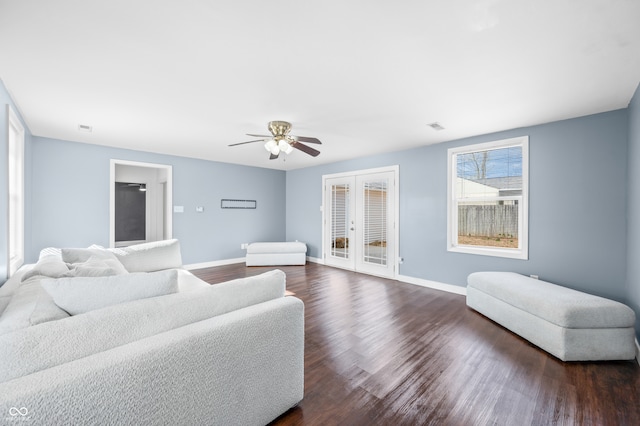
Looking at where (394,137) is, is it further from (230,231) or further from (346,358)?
(230,231)

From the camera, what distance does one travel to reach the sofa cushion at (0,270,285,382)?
938 mm

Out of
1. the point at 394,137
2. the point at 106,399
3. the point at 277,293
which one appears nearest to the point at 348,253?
the point at 394,137

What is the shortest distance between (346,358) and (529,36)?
2.69 meters

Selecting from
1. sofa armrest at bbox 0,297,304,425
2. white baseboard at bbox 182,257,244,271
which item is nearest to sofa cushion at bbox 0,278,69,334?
sofa armrest at bbox 0,297,304,425

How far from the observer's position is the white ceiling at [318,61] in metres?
1.52

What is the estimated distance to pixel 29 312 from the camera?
46.4 inches

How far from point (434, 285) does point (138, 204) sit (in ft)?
22.2

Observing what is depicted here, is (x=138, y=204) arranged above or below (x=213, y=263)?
above

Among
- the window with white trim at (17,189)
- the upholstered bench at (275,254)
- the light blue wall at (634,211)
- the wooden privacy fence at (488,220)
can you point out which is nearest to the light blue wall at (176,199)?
the upholstered bench at (275,254)

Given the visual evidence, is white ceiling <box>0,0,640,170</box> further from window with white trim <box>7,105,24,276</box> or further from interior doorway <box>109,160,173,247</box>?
interior doorway <box>109,160,173,247</box>

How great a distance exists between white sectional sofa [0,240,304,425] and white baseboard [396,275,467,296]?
327 centimetres

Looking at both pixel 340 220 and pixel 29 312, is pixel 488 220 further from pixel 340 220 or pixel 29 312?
pixel 29 312

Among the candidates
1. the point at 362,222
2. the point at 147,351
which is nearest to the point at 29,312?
the point at 147,351

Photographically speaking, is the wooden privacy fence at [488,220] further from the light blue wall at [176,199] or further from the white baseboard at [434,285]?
the light blue wall at [176,199]
